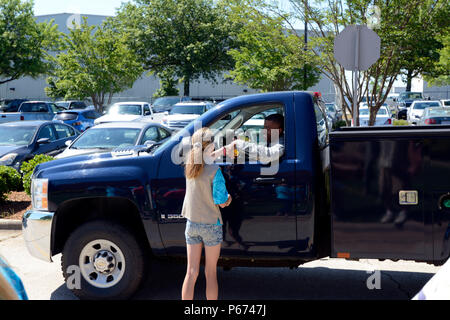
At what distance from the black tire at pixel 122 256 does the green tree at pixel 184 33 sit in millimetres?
37571

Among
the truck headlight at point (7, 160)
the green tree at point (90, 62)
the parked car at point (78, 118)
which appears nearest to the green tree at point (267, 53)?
the green tree at point (90, 62)

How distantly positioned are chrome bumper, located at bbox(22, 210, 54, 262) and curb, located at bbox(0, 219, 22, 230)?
3.62 m

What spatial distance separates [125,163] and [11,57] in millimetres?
35999

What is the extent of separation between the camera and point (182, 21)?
42688mm

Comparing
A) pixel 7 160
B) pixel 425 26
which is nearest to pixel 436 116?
pixel 425 26

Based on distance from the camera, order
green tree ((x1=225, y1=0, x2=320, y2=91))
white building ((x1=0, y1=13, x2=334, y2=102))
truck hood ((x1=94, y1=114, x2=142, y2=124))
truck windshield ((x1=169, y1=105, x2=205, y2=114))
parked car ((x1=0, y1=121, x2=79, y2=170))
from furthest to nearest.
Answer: white building ((x1=0, y1=13, x2=334, y2=102)) < truck windshield ((x1=169, y1=105, x2=205, y2=114)) < truck hood ((x1=94, y1=114, x2=142, y2=124)) < green tree ((x1=225, y1=0, x2=320, y2=91)) < parked car ((x1=0, y1=121, x2=79, y2=170))

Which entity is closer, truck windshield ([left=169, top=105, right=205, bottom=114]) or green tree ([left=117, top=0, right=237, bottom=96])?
truck windshield ([left=169, top=105, right=205, bottom=114])

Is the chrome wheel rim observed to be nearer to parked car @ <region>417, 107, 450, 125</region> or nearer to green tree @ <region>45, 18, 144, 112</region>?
parked car @ <region>417, 107, 450, 125</region>

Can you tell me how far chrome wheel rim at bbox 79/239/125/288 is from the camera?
5094 millimetres

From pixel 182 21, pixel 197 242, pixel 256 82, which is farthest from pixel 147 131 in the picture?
pixel 182 21

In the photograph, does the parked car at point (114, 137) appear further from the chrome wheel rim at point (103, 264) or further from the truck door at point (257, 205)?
the truck door at point (257, 205)

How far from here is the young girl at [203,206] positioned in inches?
175

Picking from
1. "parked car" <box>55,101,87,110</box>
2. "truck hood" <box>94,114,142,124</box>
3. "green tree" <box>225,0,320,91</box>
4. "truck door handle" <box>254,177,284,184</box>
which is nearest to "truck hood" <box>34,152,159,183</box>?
"truck door handle" <box>254,177,284,184</box>

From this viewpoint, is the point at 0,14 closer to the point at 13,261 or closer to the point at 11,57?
the point at 11,57
